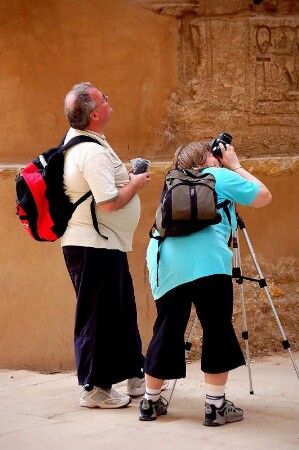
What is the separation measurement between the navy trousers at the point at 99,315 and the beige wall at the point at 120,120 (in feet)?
4.03

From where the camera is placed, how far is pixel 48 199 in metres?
5.84

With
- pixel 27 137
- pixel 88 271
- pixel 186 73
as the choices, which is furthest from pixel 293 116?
pixel 88 271

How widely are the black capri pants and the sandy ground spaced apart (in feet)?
1.03

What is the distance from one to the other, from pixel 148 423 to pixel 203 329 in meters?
0.59

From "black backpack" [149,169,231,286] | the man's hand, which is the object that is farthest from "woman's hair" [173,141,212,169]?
the man's hand

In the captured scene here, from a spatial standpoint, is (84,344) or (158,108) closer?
(84,344)

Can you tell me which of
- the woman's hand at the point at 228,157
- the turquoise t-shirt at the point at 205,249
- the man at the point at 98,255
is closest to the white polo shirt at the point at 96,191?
the man at the point at 98,255

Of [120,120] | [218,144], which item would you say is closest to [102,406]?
[218,144]

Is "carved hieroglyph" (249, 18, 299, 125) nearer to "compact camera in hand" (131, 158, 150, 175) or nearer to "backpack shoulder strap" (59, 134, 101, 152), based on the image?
"compact camera in hand" (131, 158, 150, 175)

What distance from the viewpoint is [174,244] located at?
17.8ft

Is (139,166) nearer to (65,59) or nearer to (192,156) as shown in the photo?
(192,156)

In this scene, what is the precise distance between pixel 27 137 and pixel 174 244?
89.8 inches

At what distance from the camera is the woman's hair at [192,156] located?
5480mm

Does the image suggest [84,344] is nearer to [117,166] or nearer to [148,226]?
[117,166]
